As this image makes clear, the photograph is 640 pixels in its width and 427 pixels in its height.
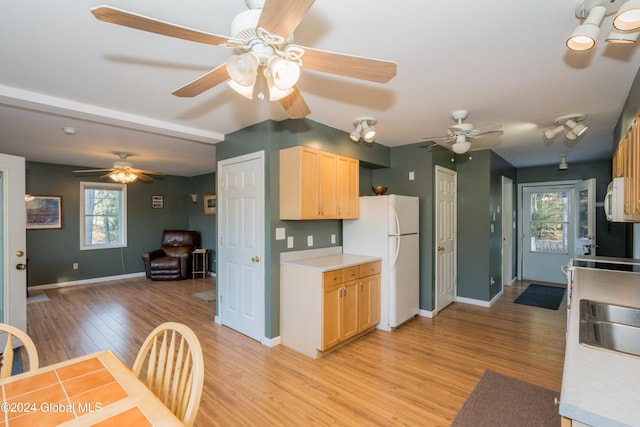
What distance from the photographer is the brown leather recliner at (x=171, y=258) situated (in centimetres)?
651

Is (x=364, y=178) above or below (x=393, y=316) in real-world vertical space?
above

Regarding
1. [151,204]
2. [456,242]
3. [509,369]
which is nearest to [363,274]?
[509,369]

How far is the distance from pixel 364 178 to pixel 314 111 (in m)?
1.79

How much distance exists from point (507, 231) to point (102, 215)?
329 inches

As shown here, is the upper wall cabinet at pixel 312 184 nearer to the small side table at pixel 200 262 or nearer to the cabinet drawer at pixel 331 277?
the cabinet drawer at pixel 331 277

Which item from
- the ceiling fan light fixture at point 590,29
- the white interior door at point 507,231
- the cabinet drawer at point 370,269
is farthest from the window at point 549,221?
the ceiling fan light fixture at point 590,29

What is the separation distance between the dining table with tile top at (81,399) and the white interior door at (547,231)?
7.13 metres

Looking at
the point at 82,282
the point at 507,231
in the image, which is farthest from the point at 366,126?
the point at 82,282

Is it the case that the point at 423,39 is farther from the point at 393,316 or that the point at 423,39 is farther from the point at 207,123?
the point at 393,316

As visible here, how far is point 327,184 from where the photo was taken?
3445mm

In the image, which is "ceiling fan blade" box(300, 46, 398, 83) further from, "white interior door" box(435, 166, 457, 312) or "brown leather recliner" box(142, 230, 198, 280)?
"brown leather recliner" box(142, 230, 198, 280)

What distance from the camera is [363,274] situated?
3424mm

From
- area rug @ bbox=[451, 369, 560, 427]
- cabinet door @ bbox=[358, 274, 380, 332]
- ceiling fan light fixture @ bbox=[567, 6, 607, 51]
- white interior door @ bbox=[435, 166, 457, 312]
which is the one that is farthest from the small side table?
ceiling fan light fixture @ bbox=[567, 6, 607, 51]

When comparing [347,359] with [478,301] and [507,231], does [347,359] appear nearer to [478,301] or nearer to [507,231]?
[478,301]
